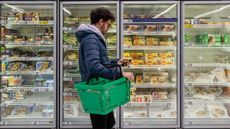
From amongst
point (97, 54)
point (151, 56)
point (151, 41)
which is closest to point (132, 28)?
point (151, 41)

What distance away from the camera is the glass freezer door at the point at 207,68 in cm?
422

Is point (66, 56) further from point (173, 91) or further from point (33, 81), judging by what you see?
point (173, 91)

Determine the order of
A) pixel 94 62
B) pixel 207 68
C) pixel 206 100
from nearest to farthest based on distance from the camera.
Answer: pixel 94 62, pixel 206 100, pixel 207 68

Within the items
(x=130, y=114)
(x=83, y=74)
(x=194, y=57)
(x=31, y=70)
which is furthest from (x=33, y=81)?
(x=194, y=57)

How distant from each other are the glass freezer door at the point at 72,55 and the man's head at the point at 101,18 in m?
1.28

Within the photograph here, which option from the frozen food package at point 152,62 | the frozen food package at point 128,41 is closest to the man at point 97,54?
the frozen food package at point 128,41

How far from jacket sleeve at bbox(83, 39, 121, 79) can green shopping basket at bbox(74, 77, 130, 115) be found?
0.09 metres

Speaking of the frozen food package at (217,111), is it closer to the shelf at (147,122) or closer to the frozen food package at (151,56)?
the shelf at (147,122)

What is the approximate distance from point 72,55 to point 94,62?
1.98 m

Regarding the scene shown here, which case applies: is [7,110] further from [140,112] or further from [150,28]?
[150,28]

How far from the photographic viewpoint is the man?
2.51 metres

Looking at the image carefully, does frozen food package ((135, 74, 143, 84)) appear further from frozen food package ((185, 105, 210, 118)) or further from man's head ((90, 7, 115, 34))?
man's head ((90, 7, 115, 34))

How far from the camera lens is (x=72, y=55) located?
4414mm

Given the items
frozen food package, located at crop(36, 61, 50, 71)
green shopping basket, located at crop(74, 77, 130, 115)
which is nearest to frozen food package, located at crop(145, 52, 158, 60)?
frozen food package, located at crop(36, 61, 50, 71)
